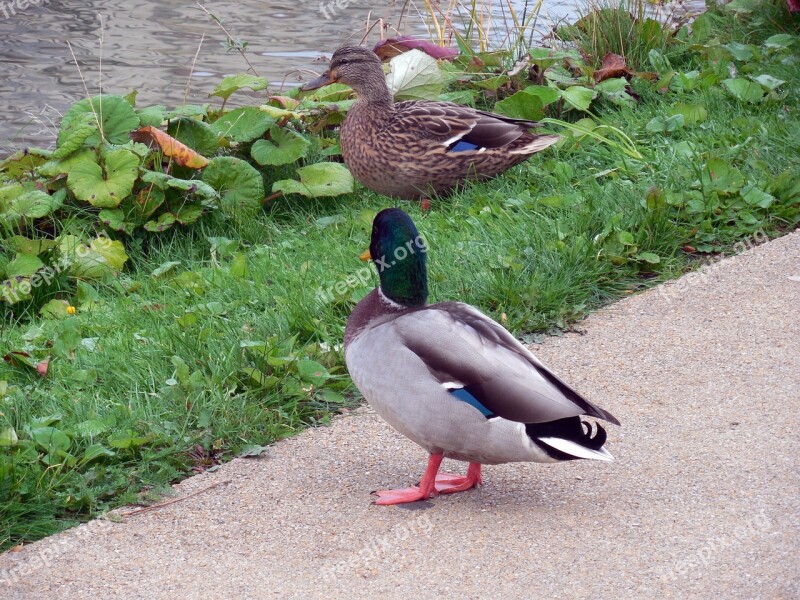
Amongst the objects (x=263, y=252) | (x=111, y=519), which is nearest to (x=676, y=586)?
(x=111, y=519)

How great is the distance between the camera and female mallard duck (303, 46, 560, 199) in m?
5.67

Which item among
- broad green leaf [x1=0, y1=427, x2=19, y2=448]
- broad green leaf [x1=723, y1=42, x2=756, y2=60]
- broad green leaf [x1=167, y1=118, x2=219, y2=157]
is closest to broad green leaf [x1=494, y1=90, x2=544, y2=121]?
broad green leaf [x1=723, y1=42, x2=756, y2=60]

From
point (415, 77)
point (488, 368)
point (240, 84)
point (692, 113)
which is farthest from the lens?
point (415, 77)

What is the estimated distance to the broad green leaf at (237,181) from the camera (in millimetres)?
5980

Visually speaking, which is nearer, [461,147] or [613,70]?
[461,147]

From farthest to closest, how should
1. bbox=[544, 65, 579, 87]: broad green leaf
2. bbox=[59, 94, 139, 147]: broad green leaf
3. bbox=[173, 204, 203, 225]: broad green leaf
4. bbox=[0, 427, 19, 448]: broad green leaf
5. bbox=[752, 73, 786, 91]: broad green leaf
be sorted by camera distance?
1. bbox=[544, 65, 579, 87]: broad green leaf
2. bbox=[752, 73, 786, 91]: broad green leaf
3. bbox=[59, 94, 139, 147]: broad green leaf
4. bbox=[173, 204, 203, 225]: broad green leaf
5. bbox=[0, 427, 19, 448]: broad green leaf

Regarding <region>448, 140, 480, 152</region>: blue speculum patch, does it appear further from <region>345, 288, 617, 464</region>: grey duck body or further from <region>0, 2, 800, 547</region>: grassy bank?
<region>345, 288, 617, 464</region>: grey duck body

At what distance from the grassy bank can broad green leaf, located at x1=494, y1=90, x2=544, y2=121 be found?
0.03 metres

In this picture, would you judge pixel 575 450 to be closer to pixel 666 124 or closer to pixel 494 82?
pixel 666 124

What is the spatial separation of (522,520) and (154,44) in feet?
27.5

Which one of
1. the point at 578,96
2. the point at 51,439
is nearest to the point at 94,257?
the point at 51,439

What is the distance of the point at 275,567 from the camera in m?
2.77

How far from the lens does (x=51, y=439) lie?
3.24 metres

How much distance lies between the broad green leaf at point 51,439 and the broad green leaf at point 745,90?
448 cm
